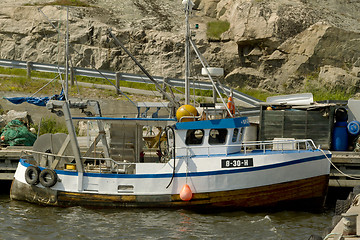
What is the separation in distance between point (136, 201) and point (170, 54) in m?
13.4

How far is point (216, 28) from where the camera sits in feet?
94.4

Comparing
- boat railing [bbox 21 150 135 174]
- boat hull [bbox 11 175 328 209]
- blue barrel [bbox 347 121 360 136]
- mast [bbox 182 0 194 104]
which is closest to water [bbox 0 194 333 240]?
boat hull [bbox 11 175 328 209]

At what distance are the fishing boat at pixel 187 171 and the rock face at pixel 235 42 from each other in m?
10.9

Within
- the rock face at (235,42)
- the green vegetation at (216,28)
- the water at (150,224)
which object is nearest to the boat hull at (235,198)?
the water at (150,224)

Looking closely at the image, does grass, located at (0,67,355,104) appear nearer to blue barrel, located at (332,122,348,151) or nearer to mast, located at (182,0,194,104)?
blue barrel, located at (332,122,348,151)

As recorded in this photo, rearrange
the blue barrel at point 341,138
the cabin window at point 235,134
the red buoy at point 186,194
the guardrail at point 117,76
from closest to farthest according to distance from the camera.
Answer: the red buoy at point 186,194 < the cabin window at point 235,134 < the blue barrel at point 341,138 < the guardrail at point 117,76

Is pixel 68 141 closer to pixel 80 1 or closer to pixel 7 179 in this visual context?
pixel 7 179

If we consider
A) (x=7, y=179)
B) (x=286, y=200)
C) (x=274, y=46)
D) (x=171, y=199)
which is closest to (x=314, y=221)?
(x=286, y=200)

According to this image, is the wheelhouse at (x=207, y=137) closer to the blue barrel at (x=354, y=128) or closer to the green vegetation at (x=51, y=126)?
the blue barrel at (x=354, y=128)

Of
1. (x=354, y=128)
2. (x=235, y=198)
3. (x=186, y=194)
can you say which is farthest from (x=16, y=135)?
(x=354, y=128)

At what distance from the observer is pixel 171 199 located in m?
15.6

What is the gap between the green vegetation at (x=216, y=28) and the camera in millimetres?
28344

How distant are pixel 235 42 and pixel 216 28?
5.48 ft

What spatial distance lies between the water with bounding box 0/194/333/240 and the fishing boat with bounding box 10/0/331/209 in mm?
409
